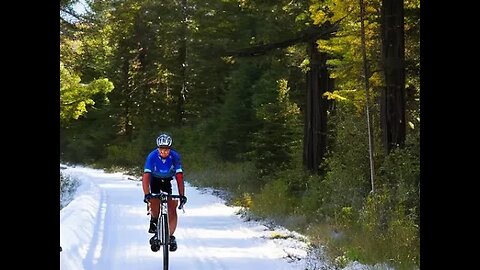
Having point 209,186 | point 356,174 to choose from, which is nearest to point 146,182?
point 356,174

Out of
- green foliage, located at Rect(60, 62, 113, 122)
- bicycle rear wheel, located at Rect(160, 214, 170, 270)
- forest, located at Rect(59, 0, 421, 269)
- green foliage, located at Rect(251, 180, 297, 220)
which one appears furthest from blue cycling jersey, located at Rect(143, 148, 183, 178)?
green foliage, located at Rect(251, 180, 297, 220)

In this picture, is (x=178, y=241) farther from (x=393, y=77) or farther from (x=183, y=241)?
(x=393, y=77)

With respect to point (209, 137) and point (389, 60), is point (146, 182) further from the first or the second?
point (209, 137)

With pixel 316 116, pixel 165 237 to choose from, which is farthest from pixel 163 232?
pixel 316 116

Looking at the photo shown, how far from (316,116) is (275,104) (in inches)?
54.6

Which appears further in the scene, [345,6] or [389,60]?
[345,6]

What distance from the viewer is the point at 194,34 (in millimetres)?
20578

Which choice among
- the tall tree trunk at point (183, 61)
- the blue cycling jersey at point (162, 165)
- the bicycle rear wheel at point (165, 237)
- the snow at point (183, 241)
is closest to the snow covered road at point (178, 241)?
the snow at point (183, 241)

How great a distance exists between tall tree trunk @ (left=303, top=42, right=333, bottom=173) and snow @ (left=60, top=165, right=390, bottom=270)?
235 cm

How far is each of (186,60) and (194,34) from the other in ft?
5.60

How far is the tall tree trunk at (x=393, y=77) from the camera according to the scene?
9.26m

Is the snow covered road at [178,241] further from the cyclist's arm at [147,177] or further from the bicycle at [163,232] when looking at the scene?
the cyclist's arm at [147,177]

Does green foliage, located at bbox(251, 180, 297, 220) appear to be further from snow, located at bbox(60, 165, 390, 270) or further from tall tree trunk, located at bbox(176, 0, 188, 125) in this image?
tall tree trunk, located at bbox(176, 0, 188, 125)
